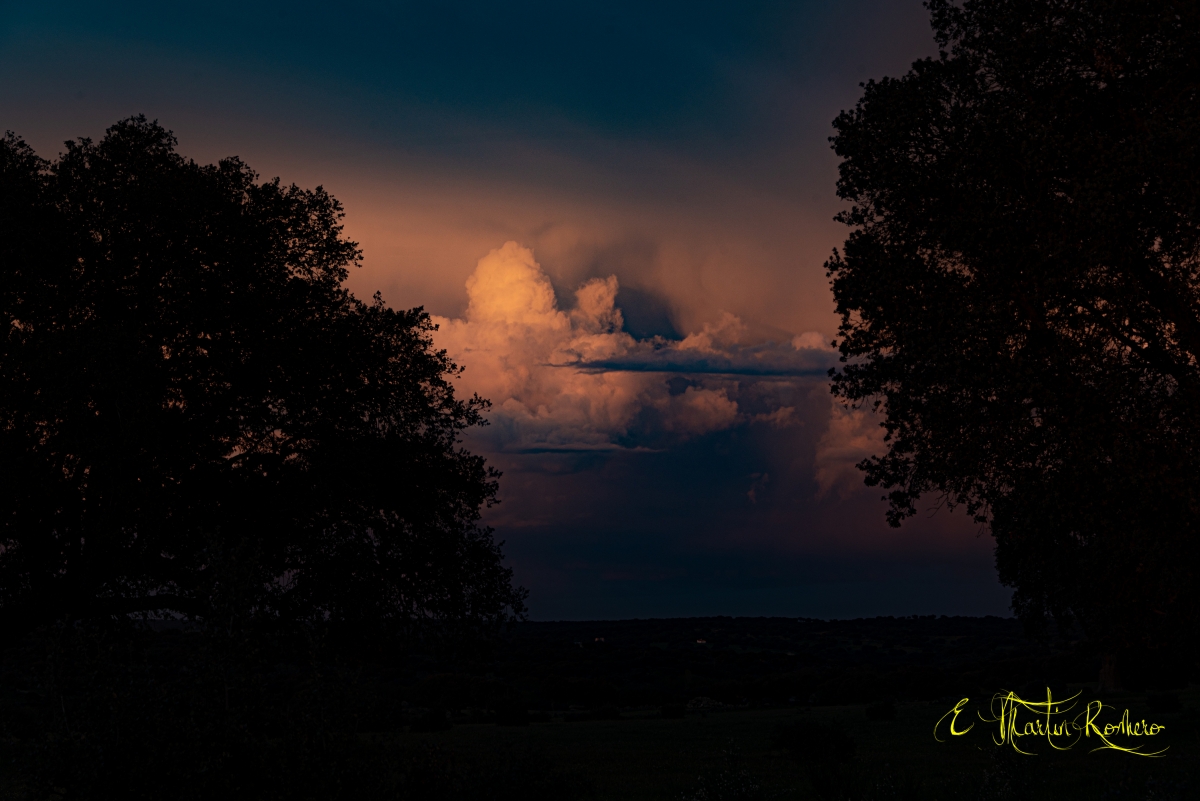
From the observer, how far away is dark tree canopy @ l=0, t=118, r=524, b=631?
18578 mm

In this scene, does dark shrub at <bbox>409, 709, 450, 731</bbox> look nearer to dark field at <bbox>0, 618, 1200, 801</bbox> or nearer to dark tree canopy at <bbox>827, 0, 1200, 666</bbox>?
dark field at <bbox>0, 618, 1200, 801</bbox>

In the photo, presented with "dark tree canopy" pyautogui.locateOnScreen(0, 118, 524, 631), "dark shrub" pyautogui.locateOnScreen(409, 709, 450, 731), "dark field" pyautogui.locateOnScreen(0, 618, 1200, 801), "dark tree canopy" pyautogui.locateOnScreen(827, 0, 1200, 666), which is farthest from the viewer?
"dark shrub" pyautogui.locateOnScreen(409, 709, 450, 731)

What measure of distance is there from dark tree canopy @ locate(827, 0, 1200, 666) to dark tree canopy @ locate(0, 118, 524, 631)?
1054 centimetres

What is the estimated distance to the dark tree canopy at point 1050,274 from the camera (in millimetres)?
15477

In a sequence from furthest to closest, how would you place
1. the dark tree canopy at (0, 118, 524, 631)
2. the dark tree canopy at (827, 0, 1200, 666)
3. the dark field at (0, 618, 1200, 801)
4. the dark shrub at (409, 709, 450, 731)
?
the dark shrub at (409, 709, 450, 731) → the dark tree canopy at (0, 118, 524, 631) → the dark tree canopy at (827, 0, 1200, 666) → the dark field at (0, 618, 1200, 801)

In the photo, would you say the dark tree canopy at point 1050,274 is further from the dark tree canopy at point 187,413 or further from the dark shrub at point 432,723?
the dark shrub at point 432,723

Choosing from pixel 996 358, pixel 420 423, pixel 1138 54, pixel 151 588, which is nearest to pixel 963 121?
pixel 1138 54

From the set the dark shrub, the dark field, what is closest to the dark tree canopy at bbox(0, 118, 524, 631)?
the dark field

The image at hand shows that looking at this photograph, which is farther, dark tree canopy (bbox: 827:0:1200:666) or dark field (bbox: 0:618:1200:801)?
dark tree canopy (bbox: 827:0:1200:666)

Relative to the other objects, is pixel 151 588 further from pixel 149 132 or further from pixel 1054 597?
pixel 1054 597

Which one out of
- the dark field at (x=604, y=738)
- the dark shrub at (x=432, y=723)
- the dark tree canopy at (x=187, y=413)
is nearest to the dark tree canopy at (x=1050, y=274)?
the dark field at (x=604, y=738)

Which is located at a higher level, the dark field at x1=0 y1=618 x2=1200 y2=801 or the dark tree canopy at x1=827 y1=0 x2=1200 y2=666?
the dark tree canopy at x1=827 y1=0 x2=1200 y2=666

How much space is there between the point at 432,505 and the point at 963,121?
13.8 metres

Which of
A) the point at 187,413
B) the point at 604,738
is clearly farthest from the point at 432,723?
the point at 187,413
